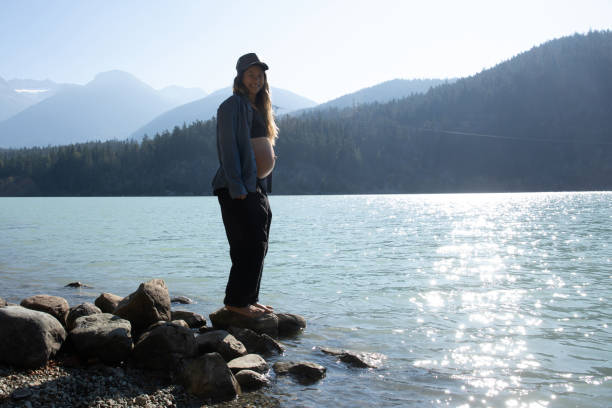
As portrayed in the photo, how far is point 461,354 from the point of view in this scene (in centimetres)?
675

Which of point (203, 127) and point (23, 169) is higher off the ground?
point (203, 127)

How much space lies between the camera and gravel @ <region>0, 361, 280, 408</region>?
4527mm

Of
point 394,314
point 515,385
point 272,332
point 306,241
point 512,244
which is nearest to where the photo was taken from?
point 515,385

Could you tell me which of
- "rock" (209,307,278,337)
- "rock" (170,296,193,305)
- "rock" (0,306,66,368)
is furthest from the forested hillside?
"rock" (0,306,66,368)

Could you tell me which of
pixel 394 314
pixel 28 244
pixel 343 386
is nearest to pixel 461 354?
pixel 343 386

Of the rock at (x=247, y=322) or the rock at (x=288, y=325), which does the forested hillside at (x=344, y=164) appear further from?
the rock at (x=247, y=322)

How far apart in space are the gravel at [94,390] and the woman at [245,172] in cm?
176

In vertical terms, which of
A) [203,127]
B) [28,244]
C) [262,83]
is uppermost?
[203,127]

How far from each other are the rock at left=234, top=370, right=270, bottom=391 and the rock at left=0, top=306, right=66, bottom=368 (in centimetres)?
203

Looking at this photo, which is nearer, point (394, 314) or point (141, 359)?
point (141, 359)

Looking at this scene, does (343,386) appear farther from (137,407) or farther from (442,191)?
(442,191)

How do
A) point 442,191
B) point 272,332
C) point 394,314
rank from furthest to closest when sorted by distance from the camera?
point 442,191 < point 394,314 < point 272,332

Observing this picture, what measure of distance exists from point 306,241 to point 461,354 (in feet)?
61.9

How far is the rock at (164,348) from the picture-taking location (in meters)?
5.70
